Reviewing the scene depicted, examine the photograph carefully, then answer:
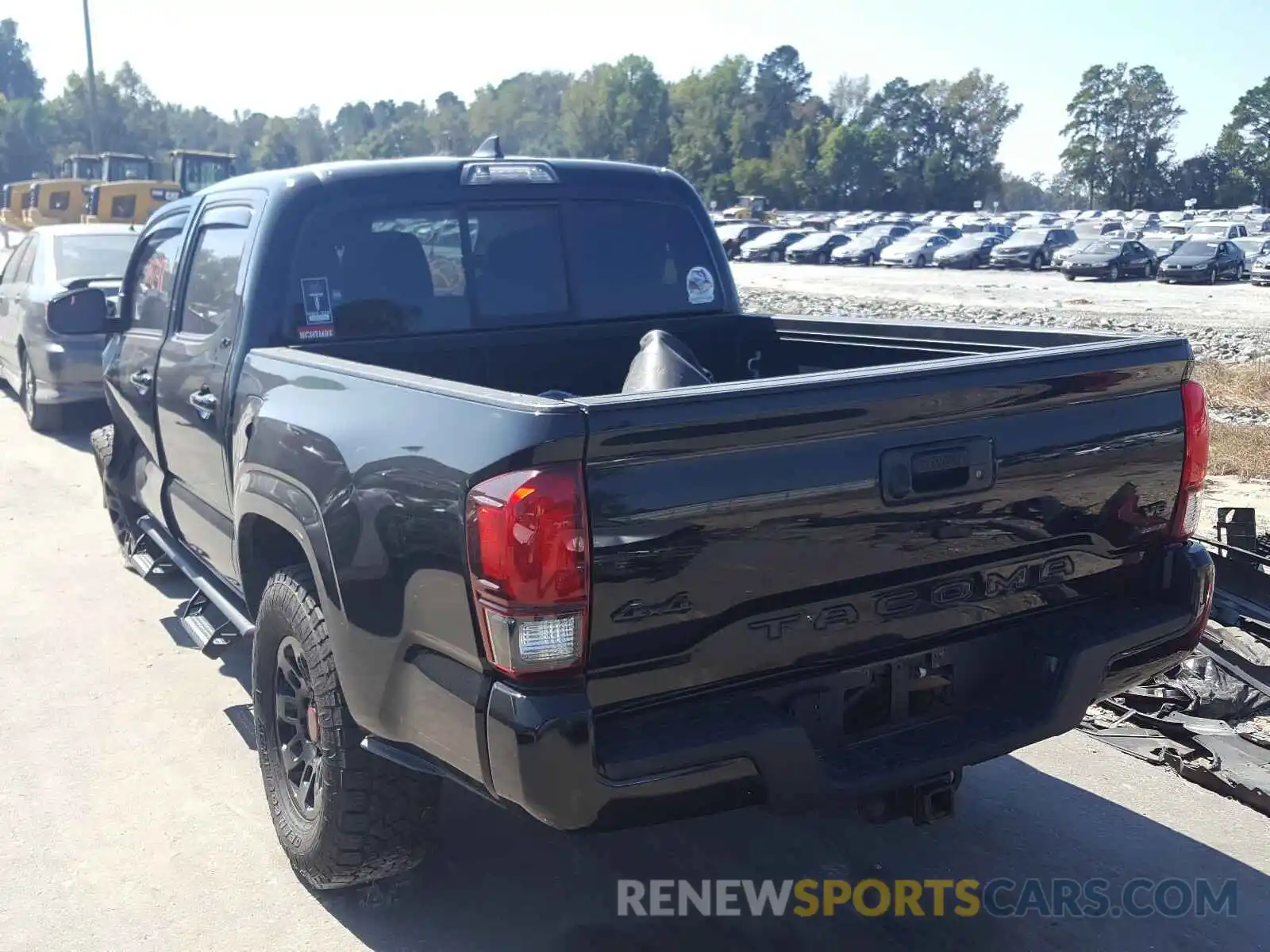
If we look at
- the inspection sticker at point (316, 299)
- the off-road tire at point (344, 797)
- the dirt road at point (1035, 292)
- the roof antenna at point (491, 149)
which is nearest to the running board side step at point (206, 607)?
the off-road tire at point (344, 797)

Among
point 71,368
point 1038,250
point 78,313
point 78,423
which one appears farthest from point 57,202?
point 78,313

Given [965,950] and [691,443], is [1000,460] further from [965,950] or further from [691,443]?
[965,950]

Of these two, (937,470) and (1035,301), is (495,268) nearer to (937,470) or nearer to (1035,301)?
(937,470)

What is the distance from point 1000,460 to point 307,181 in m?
2.65

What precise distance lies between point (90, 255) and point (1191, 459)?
10981 mm

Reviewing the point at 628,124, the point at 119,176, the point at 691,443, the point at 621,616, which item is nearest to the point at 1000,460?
the point at 691,443

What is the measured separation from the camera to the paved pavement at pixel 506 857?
354 centimetres

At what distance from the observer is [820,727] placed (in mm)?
3023

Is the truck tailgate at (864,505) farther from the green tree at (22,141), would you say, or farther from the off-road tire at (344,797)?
the green tree at (22,141)

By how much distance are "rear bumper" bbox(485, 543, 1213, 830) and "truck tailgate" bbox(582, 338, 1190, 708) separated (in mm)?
71

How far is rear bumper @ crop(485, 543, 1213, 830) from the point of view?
2.63 m

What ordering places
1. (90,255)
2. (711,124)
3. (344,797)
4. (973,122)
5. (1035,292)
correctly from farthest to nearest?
(711,124), (973,122), (1035,292), (90,255), (344,797)

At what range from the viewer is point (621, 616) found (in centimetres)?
267

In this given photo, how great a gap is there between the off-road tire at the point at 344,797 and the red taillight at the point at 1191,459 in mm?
2285
